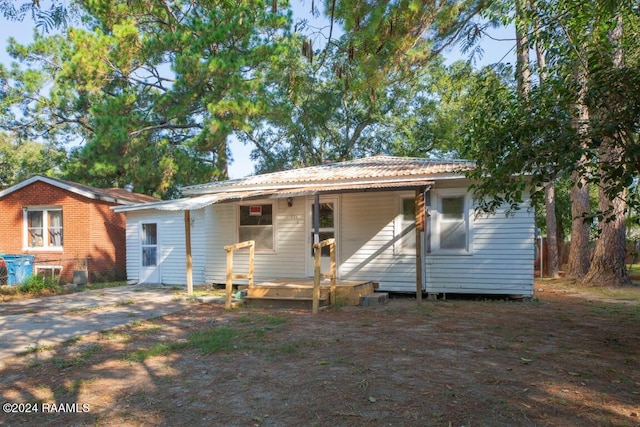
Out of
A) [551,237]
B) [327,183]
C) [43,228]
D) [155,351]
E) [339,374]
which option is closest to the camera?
[339,374]

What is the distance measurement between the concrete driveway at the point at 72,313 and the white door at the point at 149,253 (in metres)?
1.59

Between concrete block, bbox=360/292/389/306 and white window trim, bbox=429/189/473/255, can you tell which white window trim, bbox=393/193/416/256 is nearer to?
white window trim, bbox=429/189/473/255

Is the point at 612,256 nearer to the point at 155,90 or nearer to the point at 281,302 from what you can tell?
the point at 281,302

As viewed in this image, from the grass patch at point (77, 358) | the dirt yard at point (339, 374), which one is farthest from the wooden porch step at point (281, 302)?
the grass patch at point (77, 358)

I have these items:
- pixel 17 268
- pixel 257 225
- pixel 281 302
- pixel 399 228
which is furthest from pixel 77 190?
pixel 399 228

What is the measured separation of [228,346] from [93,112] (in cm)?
1611

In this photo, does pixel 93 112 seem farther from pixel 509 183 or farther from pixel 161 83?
pixel 509 183

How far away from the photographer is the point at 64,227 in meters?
15.7

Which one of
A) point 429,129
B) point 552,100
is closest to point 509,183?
point 552,100

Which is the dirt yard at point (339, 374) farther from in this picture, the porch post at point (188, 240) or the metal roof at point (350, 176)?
the metal roof at point (350, 176)

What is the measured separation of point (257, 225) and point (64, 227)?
311 inches

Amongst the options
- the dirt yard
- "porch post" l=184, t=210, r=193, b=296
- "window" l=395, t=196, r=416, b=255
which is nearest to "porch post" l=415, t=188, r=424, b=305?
"window" l=395, t=196, r=416, b=255

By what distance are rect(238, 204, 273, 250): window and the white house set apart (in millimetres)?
25

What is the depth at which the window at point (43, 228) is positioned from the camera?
633 inches
